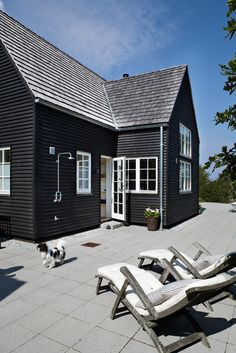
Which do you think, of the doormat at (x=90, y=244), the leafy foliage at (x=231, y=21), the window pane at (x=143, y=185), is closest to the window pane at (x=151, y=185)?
the window pane at (x=143, y=185)

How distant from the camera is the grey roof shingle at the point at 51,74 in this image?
311 inches

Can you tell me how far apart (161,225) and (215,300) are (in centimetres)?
612

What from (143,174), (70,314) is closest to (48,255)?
(70,314)

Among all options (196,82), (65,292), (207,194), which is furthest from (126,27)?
(207,194)

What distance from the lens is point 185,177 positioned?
43.5 feet

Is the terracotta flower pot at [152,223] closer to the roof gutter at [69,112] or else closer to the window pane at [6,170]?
the roof gutter at [69,112]

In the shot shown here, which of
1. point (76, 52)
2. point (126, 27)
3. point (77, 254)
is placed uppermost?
point (76, 52)

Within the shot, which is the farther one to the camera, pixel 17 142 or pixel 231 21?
pixel 17 142

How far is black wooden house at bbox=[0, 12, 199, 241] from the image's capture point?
755 centimetres

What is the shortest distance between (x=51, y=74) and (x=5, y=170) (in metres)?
3.74

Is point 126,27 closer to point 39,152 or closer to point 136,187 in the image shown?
point 39,152

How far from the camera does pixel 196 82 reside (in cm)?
1424

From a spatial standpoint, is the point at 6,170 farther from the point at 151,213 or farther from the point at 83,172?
the point at 151,213

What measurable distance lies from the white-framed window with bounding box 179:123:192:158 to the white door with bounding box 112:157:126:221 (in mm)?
3403
